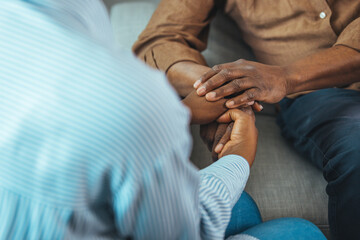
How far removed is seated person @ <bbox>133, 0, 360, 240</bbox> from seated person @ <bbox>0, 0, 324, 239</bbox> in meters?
0.40

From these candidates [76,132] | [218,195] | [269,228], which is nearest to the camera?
[76,132]

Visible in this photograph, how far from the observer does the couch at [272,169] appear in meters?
0.83

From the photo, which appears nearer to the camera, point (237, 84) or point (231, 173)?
point (231, 173)

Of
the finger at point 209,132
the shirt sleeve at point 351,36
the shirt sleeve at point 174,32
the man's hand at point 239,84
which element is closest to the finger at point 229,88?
the man's hand at point 239,84

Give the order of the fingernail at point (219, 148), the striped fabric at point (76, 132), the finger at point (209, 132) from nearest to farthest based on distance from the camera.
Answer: the striped fabric at point (76, 132)
the fingernail at point (219, 148)
the finger at point (209, 132)

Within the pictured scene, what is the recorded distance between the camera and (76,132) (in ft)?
0.90

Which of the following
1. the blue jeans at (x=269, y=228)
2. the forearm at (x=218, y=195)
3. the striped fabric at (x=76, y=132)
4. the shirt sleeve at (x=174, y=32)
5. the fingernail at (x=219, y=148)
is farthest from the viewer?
the shirt sleeve at (x=174, y=32)

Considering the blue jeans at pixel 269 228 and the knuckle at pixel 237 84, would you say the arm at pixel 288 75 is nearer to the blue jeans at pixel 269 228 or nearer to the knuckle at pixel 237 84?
the knuckle at pixel 237 84

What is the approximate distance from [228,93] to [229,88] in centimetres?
1

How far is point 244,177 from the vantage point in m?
0.54

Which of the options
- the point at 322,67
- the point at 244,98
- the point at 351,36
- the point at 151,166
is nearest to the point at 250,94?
the point at 244,98

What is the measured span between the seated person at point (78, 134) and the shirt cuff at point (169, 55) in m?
0.56

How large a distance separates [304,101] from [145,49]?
56 cm

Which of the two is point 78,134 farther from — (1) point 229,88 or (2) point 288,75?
(2) point 288,75
